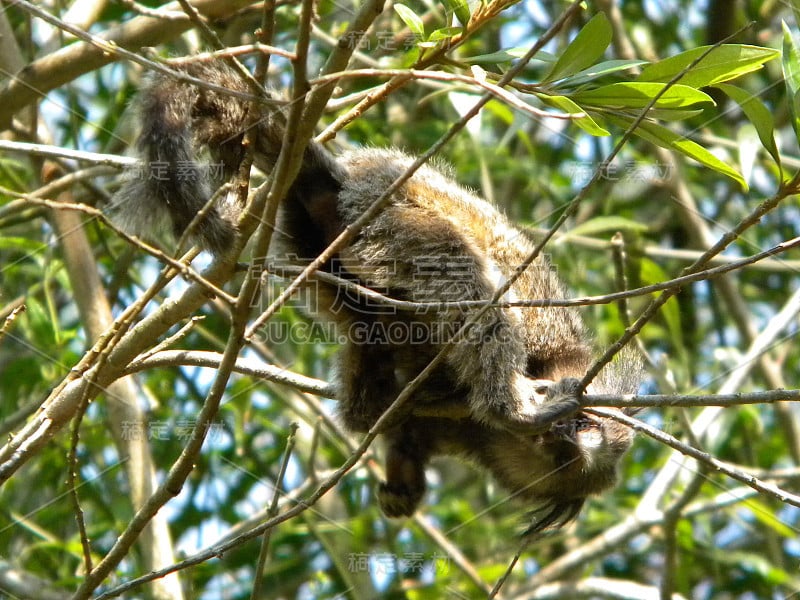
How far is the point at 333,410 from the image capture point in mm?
4387

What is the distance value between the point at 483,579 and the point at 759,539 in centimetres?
284

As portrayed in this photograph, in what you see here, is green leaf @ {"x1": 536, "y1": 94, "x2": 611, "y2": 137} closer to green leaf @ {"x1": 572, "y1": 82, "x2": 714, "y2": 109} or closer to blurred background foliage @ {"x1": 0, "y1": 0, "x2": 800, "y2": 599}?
green leaf @ {"x1": 572, "y1": 82, "x2": 714, "y2": 109}

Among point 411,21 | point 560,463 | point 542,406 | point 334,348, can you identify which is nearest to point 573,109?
point 411,21

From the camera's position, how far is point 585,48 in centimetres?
327

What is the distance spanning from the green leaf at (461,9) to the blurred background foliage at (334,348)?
1253mm

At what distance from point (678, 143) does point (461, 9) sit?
34.5 inches

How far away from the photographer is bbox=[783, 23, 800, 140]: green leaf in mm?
3260

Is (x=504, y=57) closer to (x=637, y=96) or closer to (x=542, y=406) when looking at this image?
(x=637, y=96)

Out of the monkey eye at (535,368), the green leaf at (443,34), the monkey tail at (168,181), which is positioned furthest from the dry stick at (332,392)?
the green leaf at (443,34)

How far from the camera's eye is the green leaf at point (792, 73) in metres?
3.26

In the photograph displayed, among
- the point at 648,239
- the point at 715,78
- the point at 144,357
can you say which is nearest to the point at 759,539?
the point at 648,239

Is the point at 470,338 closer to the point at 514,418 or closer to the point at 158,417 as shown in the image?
the point at 514,418

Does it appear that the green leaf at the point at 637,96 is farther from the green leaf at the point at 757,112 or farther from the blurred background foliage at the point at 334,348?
the blurred background foliage at the point at 334,348

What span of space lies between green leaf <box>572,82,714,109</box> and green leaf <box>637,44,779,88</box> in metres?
0.06
